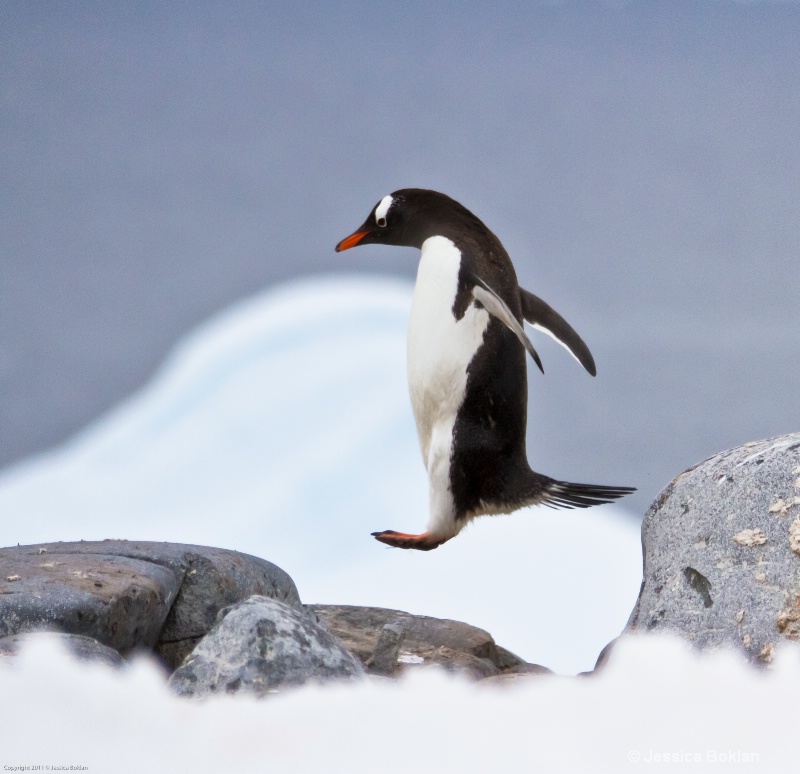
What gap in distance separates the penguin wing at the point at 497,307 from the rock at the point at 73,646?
1.24 metres

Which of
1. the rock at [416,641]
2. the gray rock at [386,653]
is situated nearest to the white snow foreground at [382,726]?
the gray rock at [386,653]

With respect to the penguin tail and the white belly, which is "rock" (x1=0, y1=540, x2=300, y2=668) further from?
the penguin tail

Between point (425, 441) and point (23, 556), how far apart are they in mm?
1098

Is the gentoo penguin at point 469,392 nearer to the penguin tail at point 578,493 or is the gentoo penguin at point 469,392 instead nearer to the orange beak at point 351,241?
the penguin tail at point 578,493

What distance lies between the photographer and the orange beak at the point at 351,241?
3357 millimetres

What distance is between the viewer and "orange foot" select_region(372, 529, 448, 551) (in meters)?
3.17

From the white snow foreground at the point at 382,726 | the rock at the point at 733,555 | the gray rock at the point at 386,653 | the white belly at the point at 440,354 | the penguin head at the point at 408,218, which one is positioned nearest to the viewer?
the white snow foreground at the point at 382,726

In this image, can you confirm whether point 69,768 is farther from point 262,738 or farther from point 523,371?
point 523,371

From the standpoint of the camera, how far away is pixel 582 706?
2.11 metres

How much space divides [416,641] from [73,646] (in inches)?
54.3

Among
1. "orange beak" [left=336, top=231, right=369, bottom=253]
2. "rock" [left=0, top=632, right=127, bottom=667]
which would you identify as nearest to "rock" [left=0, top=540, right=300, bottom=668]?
"rock" [left=0, top=632, right=127, bottom=667]

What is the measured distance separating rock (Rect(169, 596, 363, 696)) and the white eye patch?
144 centimetres

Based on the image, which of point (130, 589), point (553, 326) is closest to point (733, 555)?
point (553, 326)

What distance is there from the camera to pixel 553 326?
3.42 m
